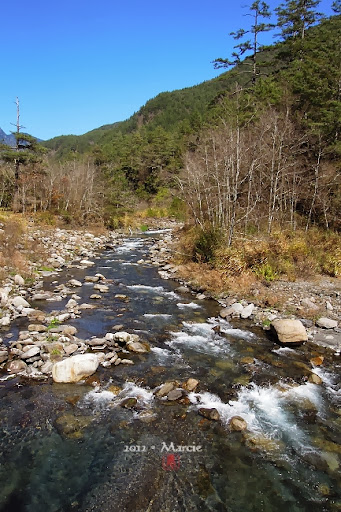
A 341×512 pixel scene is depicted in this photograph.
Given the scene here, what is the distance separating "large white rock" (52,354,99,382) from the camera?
702 cm

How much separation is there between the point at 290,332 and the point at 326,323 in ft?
5.19

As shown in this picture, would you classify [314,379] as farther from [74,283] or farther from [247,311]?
[74,283]

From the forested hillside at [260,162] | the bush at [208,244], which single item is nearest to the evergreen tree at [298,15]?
the forested hillside at [260,162]

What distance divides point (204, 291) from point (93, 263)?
309 inches

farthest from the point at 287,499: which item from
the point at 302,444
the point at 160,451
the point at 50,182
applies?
the point at 50,182

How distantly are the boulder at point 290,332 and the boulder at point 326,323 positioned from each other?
0.94 metres

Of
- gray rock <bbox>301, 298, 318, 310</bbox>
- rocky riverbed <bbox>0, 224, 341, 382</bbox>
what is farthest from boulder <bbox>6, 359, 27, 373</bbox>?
gray rock <bbox>301, 298, 318, 310</bbox>

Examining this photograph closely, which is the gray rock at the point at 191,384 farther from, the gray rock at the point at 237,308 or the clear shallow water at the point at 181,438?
the gray rock at the point at 237,308

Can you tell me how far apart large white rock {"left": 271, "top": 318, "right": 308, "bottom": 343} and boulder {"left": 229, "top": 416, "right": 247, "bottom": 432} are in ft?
12.0

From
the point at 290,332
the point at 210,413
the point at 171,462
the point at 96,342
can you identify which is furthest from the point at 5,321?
the point at 290,332

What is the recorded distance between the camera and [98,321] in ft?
33.9

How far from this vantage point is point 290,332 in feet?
29.8

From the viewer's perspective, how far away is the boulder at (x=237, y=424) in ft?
19.2

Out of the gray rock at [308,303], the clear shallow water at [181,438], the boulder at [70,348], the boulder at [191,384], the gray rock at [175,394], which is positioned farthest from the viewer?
the gray rock at [308,303]
